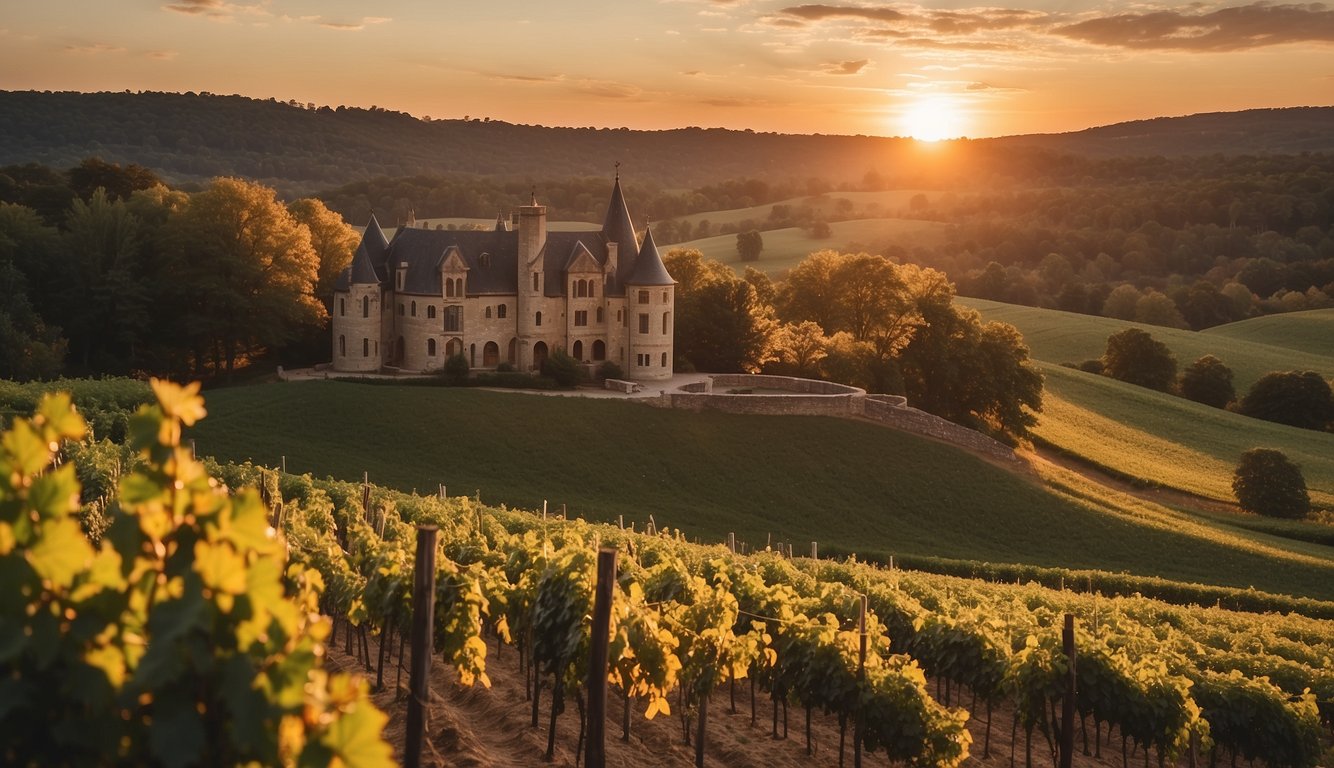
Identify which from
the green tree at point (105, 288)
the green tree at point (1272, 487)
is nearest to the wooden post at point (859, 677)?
the green tree at point (1272, 487)

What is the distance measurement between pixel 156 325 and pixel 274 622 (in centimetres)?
5846

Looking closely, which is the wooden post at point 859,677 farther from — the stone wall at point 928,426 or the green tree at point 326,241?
the green tree at point 326,241

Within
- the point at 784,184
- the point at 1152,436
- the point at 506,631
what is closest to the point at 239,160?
the point at 784,184

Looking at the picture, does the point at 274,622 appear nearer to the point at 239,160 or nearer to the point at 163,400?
the point at 163,400

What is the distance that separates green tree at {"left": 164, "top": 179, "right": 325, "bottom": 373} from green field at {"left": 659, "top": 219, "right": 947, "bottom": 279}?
7163cm

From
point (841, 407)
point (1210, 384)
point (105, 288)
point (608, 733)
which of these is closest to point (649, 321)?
point (841, 407)

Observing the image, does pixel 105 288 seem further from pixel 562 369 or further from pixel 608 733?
pixel 608 733

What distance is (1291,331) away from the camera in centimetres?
10031

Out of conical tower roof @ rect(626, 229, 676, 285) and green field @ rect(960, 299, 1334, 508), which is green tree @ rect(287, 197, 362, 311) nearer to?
conical tower roof @ rect(626, 229, 676, 285)

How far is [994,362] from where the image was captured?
65.8 m

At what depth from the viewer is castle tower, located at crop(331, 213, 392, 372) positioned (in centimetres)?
5797

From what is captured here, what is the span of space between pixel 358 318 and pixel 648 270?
46.1 ft

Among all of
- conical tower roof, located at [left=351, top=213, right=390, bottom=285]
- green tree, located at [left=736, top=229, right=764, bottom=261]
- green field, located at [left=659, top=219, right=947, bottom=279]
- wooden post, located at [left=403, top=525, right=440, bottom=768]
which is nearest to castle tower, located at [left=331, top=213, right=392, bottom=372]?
conical tower roof, located at [left=351, top=213, right=390, bottom=285]

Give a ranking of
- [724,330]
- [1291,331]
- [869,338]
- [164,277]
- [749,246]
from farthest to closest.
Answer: [749,246] → [1291,331] → [869,338] → [724,330] → [164,277]
